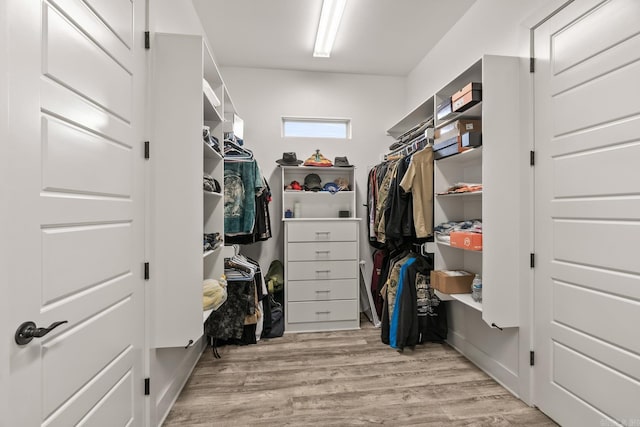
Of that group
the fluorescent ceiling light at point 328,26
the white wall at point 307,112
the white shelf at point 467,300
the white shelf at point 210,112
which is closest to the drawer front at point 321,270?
the white wall at point 307,112

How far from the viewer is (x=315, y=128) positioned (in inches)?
149

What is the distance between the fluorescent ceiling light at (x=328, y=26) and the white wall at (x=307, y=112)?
58 centimetres

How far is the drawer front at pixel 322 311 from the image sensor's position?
3096 mm

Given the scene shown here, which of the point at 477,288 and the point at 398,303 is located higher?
the point at 477,288

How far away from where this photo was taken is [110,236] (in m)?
1.26

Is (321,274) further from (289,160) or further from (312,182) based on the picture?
(289,160)

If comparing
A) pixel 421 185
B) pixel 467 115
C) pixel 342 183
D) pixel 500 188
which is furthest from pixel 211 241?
pixel 467 115

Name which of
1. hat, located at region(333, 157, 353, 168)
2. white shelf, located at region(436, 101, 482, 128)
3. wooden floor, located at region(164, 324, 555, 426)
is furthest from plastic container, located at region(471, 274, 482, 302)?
hat, located at region(333, 157, 353, 168)

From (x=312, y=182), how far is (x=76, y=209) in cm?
262

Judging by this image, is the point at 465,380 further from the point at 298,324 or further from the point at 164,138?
the point at 164,138

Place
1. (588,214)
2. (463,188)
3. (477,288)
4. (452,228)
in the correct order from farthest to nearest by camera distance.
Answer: (452,228), (463,188), (477,288), (588,214)

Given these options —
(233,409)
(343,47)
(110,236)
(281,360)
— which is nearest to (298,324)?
(281,360)

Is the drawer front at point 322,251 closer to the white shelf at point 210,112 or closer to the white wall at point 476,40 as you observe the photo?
the white shelf at point 210,112

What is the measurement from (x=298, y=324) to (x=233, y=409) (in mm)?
1281
